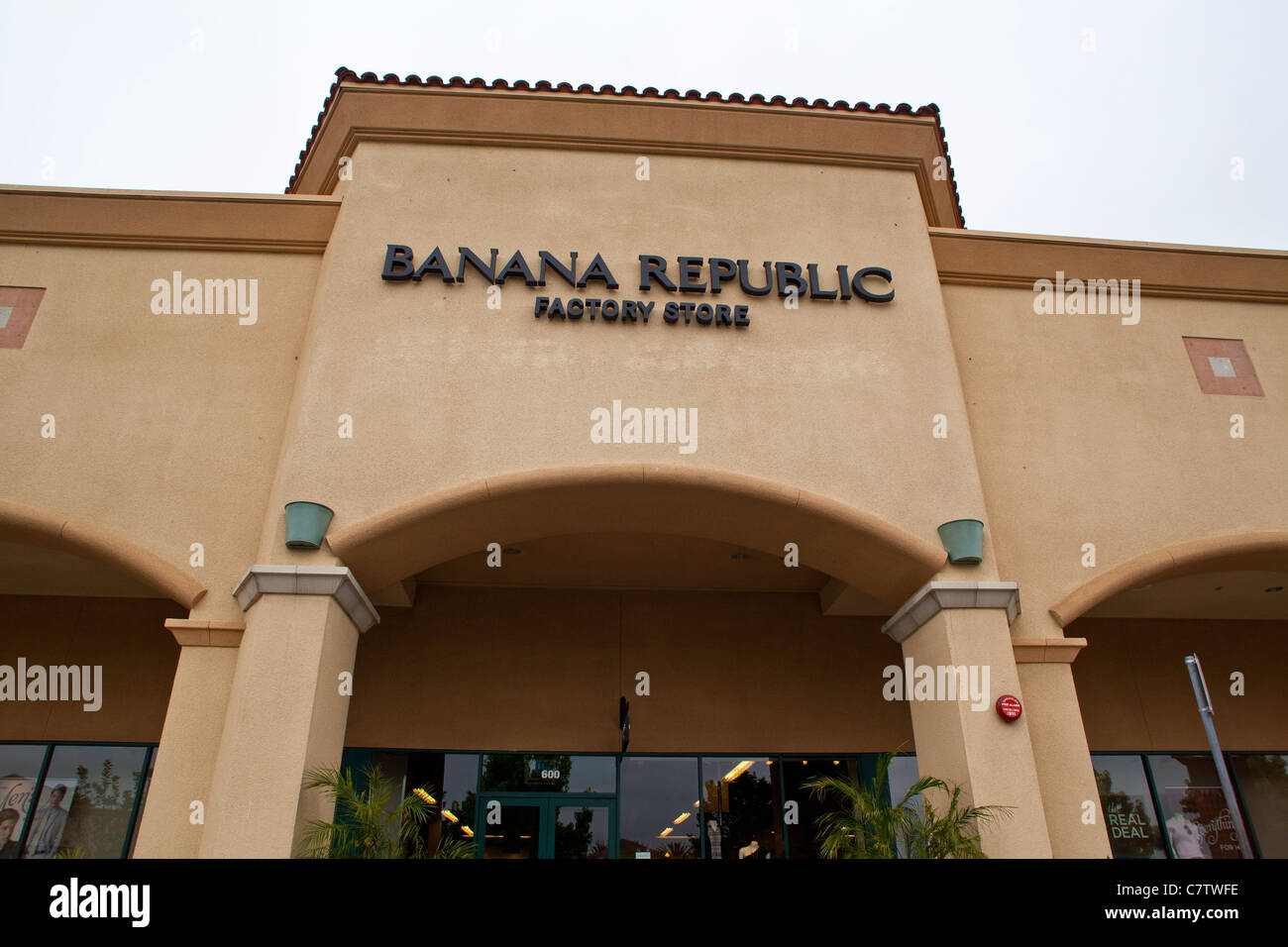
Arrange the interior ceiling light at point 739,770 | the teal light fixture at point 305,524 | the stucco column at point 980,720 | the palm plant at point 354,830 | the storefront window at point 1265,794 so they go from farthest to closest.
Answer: the storefront window at point 1265,794 → the interior ceiling light at point 739,770 → the teal light fixture at point 305,524 → the stucco column at point 980,720 → the palm plant at point 354,830

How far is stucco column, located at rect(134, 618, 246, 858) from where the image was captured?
6.76 meters

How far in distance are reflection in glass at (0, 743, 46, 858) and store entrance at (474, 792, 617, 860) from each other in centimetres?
532

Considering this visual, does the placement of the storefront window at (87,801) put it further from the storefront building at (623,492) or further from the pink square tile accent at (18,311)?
the pink square tile accent at (18,311)

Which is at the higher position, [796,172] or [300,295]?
[796,172]

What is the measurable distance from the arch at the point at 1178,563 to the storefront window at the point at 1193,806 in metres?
3.66

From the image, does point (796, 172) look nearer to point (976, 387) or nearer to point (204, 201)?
point (976, 387)

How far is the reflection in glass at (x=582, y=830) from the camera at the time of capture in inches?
406

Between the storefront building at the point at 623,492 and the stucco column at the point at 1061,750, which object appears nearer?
the stucco column at the point at 1061,750

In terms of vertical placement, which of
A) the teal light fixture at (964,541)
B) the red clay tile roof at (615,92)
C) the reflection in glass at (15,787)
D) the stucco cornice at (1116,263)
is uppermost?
the red clay tile roof at (615,92)

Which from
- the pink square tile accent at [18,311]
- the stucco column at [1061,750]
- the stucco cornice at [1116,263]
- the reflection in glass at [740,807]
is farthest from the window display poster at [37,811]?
the stucco cornice at [1116,263]

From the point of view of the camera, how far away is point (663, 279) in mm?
9305

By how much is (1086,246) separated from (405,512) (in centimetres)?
875

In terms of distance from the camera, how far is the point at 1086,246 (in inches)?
407
